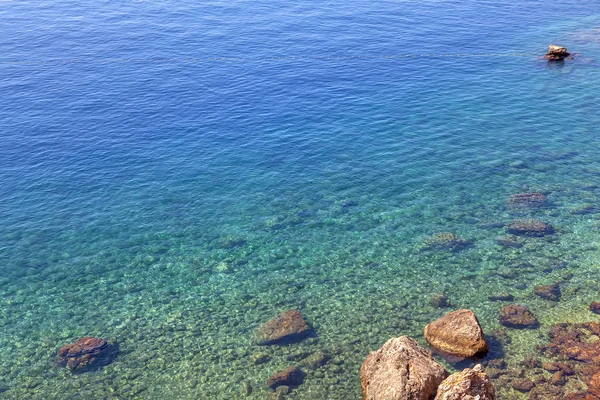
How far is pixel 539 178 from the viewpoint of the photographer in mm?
47188

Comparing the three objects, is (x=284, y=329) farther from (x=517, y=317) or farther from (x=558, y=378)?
(x=558, y=378)

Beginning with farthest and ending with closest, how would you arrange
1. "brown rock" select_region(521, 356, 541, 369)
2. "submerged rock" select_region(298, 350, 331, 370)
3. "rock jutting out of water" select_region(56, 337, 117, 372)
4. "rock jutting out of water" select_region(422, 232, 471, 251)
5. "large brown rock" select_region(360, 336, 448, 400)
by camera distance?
"rock jutting out of water" select_region(422, 232, 471, 251) → "rock jutting out of water" select_region(56, 337, 117, 372) → "submerged rock" select_region(298, 350, 331, 370) → "brown rock" select_region(521, 356, 541, 369) → "large brown rock" select_region(360, 336, 448, 400)

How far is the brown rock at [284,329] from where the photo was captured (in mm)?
31688

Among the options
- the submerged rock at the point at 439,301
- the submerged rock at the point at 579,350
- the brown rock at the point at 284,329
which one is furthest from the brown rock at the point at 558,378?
the brown rock at the point at 284,329

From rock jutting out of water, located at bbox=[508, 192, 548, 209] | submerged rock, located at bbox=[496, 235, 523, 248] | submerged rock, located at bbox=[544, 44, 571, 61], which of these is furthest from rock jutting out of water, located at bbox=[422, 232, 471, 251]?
submerged rock, located at bbox=[544, 44, 571, 61]

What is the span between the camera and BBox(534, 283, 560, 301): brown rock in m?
33.3

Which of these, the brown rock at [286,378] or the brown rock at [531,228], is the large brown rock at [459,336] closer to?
the brown rock at [286,378]

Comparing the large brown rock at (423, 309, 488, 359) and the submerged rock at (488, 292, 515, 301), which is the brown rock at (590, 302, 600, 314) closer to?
the submerged rock at (488, 292, 515, 301)

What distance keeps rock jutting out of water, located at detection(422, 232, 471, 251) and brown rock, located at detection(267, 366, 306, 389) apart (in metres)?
14.6

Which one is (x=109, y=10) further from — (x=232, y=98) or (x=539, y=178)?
(x=539, y=178)

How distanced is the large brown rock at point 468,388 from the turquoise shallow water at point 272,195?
6.35 m

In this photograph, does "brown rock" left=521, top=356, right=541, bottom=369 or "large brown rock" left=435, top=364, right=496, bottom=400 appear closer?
"large brown rock" left=435, top=364, right=496, bottom=400

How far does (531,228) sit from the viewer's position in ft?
131

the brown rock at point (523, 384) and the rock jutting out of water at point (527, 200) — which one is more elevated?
the rock jutting out of water at point (527, 200)
